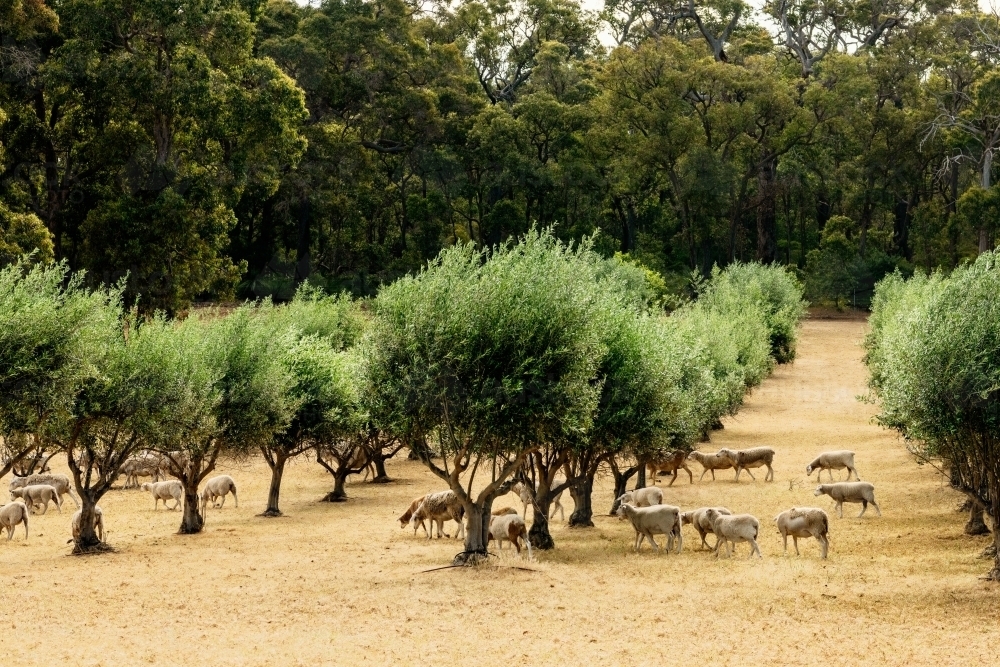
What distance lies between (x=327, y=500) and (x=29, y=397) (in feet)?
59.1

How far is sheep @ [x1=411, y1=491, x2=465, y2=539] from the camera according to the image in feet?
104

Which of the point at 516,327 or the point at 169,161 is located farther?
the point at 169,161

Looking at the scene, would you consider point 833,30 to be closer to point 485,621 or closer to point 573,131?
point 573,131

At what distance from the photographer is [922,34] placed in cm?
10056

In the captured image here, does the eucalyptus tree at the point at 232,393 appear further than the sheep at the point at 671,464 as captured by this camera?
No

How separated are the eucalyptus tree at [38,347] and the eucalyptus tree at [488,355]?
6.44 metres

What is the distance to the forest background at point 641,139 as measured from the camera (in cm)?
8719

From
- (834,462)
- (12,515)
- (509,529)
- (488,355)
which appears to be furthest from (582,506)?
(12,515)

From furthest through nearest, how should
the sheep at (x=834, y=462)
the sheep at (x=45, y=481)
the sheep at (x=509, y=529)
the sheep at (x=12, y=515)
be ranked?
1. the sheep at (x=834, y=462)
2. the sheep at (x=45, y=481)
3. the sheep at (x=12, y=515)
4. the sheep at (x=509, y=529)

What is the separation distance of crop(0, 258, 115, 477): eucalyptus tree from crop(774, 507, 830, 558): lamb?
16.4 metres

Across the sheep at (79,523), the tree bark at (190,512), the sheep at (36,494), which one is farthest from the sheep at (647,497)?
the sheep at (36,494)

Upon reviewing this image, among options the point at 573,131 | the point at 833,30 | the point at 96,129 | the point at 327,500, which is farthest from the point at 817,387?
the point at 833,30

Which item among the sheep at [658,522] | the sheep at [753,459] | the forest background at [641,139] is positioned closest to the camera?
the sheep at [658,522]

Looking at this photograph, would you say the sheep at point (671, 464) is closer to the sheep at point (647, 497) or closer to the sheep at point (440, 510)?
the sheep at point (647, 497)
